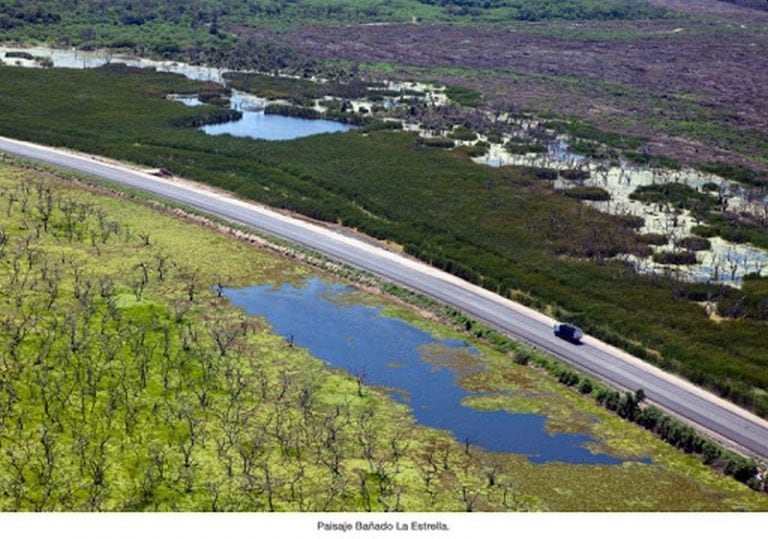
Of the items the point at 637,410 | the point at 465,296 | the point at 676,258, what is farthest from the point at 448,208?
the point at 637,410

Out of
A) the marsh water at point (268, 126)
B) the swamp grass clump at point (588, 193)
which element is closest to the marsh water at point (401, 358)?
the swamp grass clump at point (588, 193)

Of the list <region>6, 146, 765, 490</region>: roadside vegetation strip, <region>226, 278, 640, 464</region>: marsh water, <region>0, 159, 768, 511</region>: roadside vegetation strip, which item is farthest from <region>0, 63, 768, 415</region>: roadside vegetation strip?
<region>0, 159, 768, 511</region>: roadside vegetation strip

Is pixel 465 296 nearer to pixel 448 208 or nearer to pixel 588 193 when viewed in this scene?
pixel 448 208

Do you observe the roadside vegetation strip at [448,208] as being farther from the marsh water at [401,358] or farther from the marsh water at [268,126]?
the marsh water at [401,358]

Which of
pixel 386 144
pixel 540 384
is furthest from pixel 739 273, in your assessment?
pixel 386 144

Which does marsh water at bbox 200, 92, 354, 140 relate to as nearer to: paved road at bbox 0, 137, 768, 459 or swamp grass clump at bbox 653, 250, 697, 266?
paved road at bbox 0, 137, 768, 459

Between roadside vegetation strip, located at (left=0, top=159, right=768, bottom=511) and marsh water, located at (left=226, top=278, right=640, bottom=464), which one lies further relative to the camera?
marsh water, located at (left=226, top=278, right=640, bottom=464)
